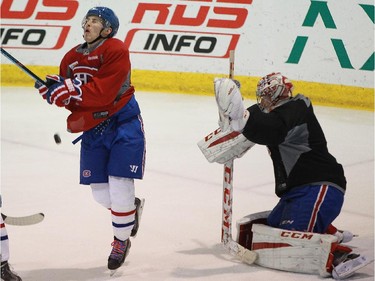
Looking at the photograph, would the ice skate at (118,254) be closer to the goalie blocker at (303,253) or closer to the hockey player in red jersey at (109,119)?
the hockey player in red jersey at (109,119)

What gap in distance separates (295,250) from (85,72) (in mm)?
906

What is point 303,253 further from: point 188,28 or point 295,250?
point 188,28

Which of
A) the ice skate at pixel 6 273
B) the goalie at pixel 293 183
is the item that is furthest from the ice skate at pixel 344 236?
the ice skate at pixel 6 273

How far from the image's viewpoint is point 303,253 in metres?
2.88

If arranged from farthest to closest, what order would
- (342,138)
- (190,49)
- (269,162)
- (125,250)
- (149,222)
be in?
(190,49), (342,138), (269,162), (149,222), (125,250)

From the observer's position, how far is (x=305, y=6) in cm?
607

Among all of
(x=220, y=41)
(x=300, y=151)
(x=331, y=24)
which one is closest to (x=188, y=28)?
(x=220, y=41)

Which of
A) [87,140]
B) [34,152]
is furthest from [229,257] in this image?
[34,152]

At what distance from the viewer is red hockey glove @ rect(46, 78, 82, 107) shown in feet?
8.98

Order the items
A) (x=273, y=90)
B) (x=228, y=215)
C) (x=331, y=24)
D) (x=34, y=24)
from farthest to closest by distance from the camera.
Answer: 1. (x=34, y=24)
2. (x=331, y=24)
3. (x=228, y=215)
4. (x=273, y=90)

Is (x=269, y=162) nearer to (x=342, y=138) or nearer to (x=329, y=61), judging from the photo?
(x=342, y=138)

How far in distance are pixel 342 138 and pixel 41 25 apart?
2.72 metres

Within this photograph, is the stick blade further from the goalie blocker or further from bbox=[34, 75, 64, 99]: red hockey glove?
bbox=[34, 75, 64, 99]: red hockey glove

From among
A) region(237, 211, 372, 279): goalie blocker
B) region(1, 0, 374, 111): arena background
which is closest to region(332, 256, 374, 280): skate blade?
region(237, 211, 372, 279): goalie blocker
